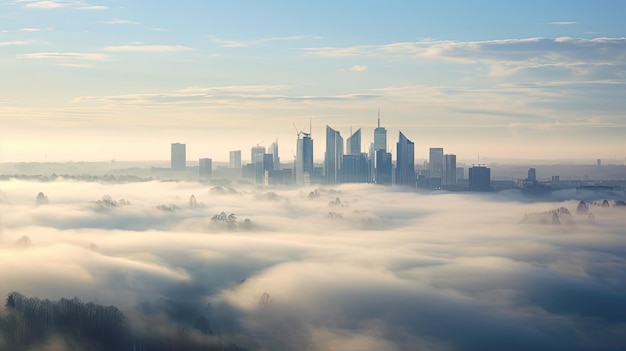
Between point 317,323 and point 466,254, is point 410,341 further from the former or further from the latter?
point 466,254

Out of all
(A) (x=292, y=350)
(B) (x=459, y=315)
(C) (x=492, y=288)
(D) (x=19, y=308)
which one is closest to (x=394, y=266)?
(C) (x=492, y=288)

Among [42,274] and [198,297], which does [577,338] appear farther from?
[42,274]

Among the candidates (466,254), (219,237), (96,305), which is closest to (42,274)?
(96,305)

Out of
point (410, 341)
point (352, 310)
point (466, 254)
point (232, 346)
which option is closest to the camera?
point (232, 346)

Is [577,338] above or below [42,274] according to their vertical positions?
below

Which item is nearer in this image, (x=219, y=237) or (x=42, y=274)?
(x=42, y=274)

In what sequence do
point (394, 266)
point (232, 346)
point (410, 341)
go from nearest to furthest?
point (232, 346) → point (410, 341) → point (394, 266)
